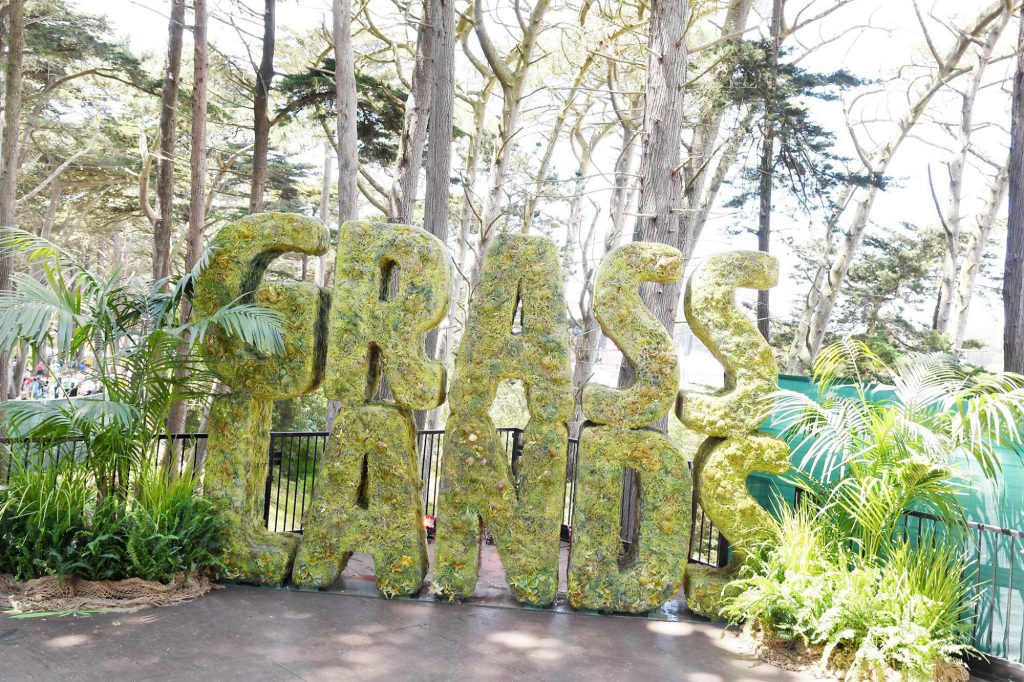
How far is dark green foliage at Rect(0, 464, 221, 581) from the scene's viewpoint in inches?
195

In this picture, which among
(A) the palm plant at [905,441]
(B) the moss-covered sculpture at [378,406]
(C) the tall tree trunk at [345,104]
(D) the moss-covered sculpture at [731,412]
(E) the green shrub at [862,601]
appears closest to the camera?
(E) the green shrub at [862,601]

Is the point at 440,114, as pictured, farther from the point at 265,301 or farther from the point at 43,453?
the point at 43,453

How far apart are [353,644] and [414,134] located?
24.1ft

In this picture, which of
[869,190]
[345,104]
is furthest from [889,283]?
[345,104]

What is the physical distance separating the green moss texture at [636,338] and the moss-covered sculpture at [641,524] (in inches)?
7.1

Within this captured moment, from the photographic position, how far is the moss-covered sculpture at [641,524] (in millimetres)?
5461

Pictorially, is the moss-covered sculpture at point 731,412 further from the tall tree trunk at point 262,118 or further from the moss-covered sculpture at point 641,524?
the tall tree trunk at point 262,118

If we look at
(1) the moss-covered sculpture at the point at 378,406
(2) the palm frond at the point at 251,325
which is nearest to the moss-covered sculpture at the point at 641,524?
(1) the moss-covered sculpture at the point at 378,406

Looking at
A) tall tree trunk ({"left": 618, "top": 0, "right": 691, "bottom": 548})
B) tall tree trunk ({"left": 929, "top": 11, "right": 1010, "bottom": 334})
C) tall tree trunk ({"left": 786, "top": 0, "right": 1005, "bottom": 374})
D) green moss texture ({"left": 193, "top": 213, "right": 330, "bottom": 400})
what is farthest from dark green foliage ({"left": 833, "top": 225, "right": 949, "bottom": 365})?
green moss texture ({"left": 193, "top": 213, "right": 330, "bottom": 400})

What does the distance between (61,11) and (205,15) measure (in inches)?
185

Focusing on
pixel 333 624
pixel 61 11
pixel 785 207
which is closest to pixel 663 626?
pixel 333 624

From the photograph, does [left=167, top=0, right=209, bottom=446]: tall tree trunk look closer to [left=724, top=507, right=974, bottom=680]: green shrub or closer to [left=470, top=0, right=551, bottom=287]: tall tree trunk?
[left=470, top=0, right=551, bottom=287]: tall tree trunk

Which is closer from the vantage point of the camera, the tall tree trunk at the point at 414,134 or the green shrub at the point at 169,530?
the green shrub at the point at 169,530

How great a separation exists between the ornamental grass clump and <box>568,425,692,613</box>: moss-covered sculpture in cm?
53
